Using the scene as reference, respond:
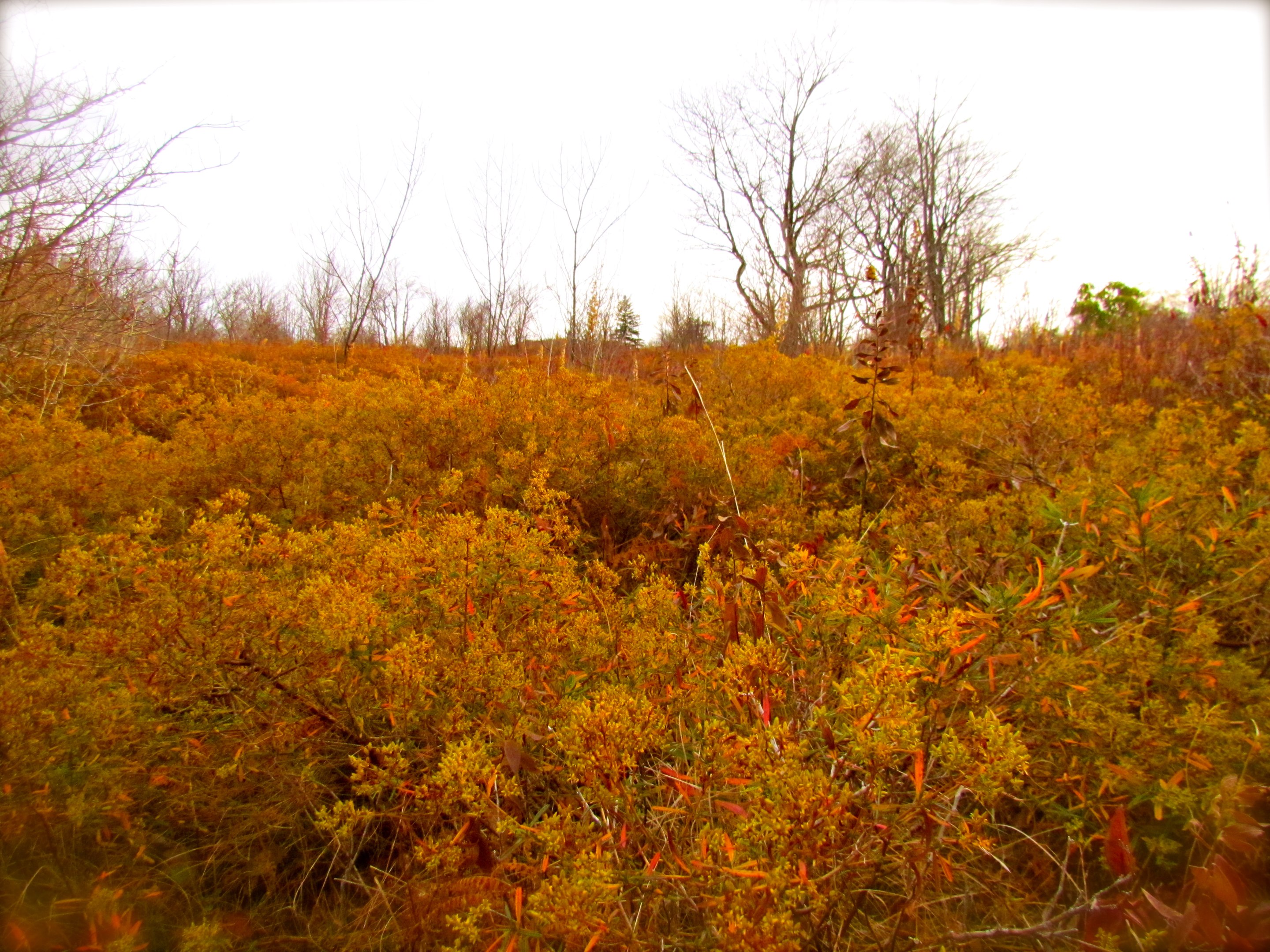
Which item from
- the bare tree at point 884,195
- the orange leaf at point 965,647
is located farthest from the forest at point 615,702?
the bare tree at point 884,195

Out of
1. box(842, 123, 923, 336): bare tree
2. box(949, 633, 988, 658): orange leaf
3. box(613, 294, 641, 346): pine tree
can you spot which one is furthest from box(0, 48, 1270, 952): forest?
box(842, 123, 923, 336): bare tree

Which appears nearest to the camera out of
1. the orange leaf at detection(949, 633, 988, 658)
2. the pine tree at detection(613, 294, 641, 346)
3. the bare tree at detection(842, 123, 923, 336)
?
the orange leaf at detection(949, 633, 988, 658)

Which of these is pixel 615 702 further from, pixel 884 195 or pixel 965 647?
pixel 884 195

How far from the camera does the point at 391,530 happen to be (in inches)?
96.6

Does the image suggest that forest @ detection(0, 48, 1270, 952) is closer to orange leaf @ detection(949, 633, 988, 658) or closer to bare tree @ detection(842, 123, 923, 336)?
orange leaf @ detection(949, 633, 988, 658)

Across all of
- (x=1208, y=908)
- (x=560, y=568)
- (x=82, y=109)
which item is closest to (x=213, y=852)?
(x=560, y=568)

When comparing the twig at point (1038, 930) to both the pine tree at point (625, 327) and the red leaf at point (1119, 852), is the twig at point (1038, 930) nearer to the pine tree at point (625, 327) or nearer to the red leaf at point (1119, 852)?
the red leaf at point (1119, 852)

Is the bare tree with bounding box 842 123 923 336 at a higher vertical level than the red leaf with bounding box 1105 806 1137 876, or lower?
higher

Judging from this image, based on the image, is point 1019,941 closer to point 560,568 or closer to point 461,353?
point 560,568

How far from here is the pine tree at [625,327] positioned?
9570 mm

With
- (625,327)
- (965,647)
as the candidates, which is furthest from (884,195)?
(965,647)

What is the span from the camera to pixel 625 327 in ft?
37.3

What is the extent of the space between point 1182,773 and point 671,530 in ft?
6.28

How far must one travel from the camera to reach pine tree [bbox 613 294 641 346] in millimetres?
9570
